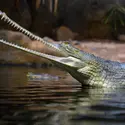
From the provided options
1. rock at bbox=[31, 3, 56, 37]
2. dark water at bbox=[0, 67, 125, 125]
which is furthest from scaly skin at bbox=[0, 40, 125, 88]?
rock at bbox=[31, 3, 56, 37]

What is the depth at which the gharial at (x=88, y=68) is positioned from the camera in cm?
583

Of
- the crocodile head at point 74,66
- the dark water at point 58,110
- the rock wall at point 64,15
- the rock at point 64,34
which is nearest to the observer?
the dark water at point 58,110

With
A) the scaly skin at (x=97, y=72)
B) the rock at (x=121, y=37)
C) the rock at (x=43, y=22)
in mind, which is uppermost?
the rock at (x=43, y=22)

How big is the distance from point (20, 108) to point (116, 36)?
13033 mm

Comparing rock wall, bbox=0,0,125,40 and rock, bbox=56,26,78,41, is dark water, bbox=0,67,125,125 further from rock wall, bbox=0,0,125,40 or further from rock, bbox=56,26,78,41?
rock wall, bbox=0,0,125,40

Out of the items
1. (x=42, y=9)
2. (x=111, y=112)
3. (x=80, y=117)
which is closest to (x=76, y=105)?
(x=111, y=112)

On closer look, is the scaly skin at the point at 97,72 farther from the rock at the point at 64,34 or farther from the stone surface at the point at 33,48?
the rock at the point at 64,34

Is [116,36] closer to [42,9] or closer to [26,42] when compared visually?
[42,9]

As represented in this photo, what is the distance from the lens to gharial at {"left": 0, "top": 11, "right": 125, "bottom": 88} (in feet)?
19.1

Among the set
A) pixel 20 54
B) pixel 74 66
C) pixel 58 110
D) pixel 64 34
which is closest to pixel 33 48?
pixel 20 54

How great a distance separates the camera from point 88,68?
19.7 feet

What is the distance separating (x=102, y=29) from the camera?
16.5m

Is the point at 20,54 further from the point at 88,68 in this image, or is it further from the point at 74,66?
the point at 74,66

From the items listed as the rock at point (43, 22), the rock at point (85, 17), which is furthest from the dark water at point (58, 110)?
the rock at point (85, 17)
